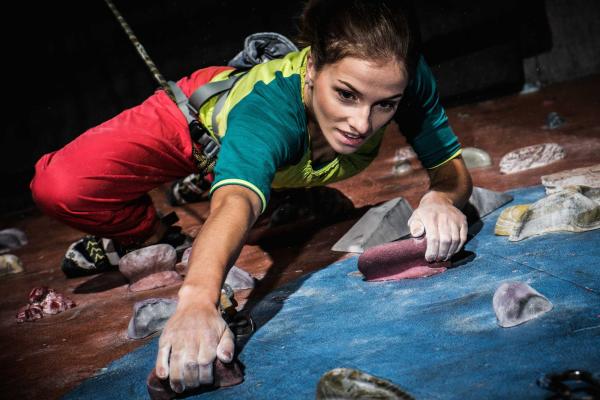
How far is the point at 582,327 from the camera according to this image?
3.90ft

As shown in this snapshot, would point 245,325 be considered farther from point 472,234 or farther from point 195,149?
point 195,149

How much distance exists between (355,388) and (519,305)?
1.44 feet

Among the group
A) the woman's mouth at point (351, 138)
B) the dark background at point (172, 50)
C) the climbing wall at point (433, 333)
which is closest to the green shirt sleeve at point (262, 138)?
the woman's mouth at point (351, 138)

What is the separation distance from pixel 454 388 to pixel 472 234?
0.99 m

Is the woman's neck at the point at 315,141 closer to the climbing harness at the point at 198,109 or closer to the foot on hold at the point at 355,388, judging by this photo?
the climbing harness at the point at 198,109

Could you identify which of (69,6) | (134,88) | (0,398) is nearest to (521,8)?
(134,88)

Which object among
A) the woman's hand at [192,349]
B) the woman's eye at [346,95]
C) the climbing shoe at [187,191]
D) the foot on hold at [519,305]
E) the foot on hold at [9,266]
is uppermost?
the woman's eye at [346,95]

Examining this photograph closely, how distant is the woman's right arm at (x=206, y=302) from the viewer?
1199mm

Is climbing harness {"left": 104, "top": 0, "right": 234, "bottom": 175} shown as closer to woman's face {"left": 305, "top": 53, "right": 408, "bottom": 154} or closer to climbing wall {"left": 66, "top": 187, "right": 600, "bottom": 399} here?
woman's face {"left": 305, "top": 53, "right": 408, "bottom": 154}

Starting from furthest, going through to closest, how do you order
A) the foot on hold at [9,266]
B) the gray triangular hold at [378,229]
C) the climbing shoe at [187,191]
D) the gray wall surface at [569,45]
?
the gray wall surface at [569,45] → the climbing shoe at [187,191] → the foot on hold at [9,266] → the gray triangular hold at [378,229]

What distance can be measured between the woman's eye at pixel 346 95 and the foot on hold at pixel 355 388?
0.81 metres

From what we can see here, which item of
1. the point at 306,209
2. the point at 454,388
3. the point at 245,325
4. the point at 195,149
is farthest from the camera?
the point at 306,209

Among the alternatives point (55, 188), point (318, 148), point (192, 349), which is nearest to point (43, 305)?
point (55, 188)

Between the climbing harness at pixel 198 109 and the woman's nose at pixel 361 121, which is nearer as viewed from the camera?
the woman's nose at pixel 361 121
